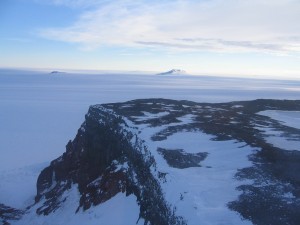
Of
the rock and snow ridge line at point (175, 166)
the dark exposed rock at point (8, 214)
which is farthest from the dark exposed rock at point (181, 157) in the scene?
the dark exposed rock at point (8, 214)

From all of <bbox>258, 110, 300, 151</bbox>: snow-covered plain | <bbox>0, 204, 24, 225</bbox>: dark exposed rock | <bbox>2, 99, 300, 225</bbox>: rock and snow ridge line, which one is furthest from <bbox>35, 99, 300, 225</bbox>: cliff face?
<bbox>0, 204, 24, 225</bbox>: dark exposed rock

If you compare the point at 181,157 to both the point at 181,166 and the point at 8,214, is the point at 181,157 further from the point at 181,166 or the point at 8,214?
the point at 8,214

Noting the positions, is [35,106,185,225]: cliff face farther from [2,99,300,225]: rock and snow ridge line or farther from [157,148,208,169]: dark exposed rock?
[157,148,208,169]: dark exposed rock

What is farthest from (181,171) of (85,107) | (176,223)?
(85,107)

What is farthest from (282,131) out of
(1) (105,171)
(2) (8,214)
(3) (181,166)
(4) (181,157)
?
(2) (8,214)

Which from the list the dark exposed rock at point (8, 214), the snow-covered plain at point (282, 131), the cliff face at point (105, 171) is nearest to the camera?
the cliff face at point (105, 171)

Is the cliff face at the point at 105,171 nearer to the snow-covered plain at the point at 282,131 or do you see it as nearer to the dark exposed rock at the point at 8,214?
the dark exposed rock at the point at 8,214

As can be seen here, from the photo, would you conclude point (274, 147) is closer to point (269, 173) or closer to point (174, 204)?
point (269, 173)
